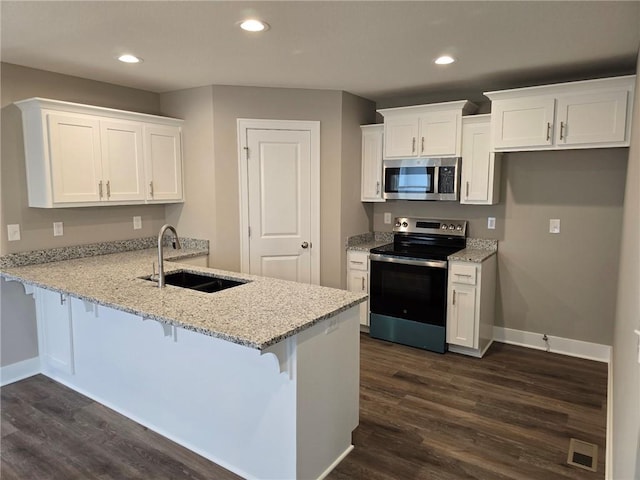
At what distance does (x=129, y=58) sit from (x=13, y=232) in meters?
1.61

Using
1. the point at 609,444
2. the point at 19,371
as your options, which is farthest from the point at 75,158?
the point at 609,444

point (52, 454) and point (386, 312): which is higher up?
point (386, 312)

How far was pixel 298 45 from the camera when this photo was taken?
2818 millimetres

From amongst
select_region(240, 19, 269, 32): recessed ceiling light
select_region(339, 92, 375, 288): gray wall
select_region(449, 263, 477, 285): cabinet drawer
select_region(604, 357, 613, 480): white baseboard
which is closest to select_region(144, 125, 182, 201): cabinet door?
select_region(339, 92, 375, 288): gray wall

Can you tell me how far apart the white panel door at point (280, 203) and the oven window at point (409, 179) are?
0.82 metres

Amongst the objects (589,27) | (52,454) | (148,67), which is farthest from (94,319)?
(589,27)

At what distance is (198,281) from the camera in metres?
3.15

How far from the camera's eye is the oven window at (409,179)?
412 centimetres

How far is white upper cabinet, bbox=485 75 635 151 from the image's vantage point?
3189mm

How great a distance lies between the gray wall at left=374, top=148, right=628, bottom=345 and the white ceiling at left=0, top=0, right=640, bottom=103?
2.48ft

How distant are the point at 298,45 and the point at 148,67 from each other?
1324 millimetres

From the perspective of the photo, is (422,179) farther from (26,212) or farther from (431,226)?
(26,212)

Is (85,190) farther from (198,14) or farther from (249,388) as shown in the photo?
(249,388)

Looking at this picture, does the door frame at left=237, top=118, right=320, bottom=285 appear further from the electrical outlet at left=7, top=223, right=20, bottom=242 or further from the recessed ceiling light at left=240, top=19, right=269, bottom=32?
the electrical outlet at left=7, top=223, right=20, bottom=242
